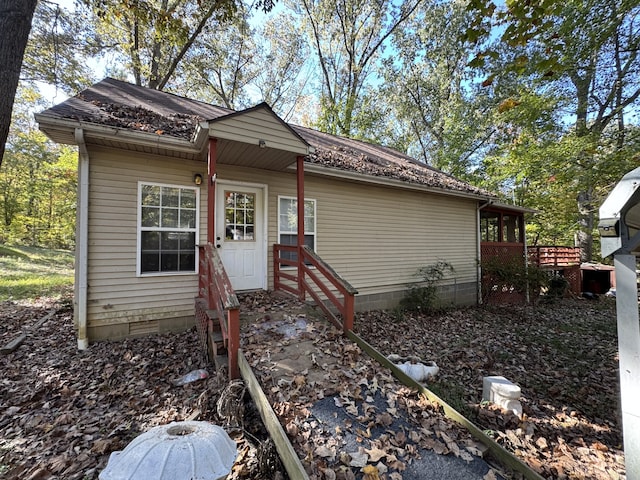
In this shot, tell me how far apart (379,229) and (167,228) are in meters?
4.97

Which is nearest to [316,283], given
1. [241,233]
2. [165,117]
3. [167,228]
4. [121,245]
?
[241,233]

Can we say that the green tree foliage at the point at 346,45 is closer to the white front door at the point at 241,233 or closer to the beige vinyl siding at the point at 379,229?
the beige vinyl siding at the point at 379,229

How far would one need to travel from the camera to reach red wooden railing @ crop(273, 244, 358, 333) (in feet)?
13.8

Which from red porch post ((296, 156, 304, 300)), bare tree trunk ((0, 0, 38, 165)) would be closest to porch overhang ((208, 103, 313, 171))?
red porch post ((296, 156, 304, 300))

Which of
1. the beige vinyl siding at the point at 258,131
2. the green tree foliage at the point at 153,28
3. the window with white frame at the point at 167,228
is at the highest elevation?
the green tree foliage at the point at 153,28

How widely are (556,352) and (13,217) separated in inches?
1056

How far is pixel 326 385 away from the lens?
10.0 feet

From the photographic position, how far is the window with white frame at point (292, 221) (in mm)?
6270

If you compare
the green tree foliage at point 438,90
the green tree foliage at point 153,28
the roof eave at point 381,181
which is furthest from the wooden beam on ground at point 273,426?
the green tree foliage at point 438,90

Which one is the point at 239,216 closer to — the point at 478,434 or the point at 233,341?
the point at 233,341

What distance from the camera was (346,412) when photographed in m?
2.75

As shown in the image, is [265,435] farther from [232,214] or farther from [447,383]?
[232,214]

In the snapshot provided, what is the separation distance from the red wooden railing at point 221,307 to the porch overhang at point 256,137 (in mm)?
1658

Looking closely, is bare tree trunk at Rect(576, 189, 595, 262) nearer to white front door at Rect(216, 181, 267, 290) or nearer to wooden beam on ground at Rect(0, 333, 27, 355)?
white front door at Rect(216, 181, 267, 290)
